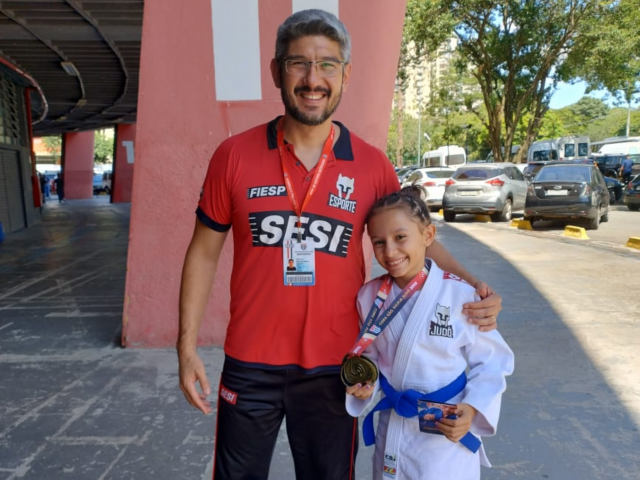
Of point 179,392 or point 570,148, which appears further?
point 570,148

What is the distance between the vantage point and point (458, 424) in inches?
71.9

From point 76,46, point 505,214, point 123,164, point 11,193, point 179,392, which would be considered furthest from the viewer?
point 123,164

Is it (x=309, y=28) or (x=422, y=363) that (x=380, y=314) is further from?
(x=309, y=28)

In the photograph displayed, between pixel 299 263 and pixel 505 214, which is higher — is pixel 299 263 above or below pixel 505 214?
above

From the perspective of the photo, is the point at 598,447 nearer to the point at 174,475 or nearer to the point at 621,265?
the point at 174,475

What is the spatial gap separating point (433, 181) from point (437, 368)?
62.4 feet

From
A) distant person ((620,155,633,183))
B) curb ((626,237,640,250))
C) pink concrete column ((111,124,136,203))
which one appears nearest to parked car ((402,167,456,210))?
distant person ((620,155,633,183))

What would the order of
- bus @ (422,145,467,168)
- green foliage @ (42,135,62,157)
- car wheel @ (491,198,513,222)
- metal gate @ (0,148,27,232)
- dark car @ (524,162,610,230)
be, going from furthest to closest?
green foliage @ (42,135,62,157) → bus @ (422,145,467,168) → car wheel @ (491,198,513,222) → metal gate @ (0,148,27,232) → dark car @ (524,162,610,230)

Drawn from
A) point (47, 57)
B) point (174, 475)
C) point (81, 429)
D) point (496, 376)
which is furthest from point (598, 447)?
point (47, 57)

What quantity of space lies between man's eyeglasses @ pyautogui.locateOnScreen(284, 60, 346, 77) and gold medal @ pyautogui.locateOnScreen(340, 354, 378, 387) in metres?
0.92

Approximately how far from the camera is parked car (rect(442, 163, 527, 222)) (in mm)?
15961

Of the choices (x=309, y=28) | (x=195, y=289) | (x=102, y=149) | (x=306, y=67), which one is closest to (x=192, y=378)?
(x=195, y=289)

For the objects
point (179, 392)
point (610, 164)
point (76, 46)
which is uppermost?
point (76, 46)

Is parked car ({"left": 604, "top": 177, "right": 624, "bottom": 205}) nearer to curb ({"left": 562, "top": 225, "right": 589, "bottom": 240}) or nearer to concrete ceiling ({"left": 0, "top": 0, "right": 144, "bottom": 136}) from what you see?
curb ({"left": 562, "top": 225, "right": 589, "bottom": 240})
